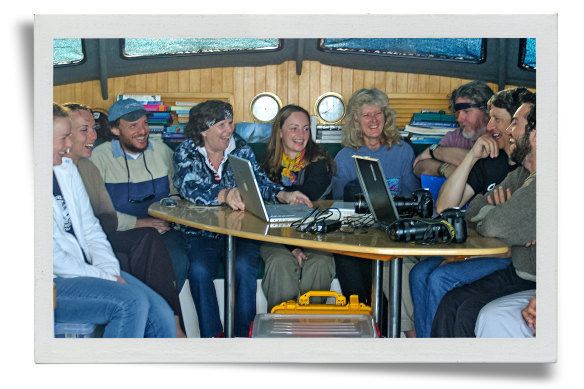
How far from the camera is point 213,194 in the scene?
4254 mm

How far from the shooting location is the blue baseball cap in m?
4.57

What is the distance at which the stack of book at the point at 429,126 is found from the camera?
4930 mm

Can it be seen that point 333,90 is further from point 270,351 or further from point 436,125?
point 270,351

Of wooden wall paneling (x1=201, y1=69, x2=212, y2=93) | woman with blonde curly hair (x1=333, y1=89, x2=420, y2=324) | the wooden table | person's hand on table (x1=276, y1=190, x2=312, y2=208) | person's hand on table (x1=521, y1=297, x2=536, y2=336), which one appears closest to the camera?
the wooden table

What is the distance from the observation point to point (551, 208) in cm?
384

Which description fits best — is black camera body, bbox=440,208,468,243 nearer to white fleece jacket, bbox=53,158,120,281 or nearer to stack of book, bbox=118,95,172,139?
white fleece jacket, bbox=53,158,120,281

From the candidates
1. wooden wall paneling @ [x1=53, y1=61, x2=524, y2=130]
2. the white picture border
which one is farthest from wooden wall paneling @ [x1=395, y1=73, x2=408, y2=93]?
the white picture border

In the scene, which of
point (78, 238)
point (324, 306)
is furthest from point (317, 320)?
point (78, 238)

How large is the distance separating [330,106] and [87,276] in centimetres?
205

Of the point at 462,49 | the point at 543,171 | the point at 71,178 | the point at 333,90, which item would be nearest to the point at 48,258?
the point at 71,178

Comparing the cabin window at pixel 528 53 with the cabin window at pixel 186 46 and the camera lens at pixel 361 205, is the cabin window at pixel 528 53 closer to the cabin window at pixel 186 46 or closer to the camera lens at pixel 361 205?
the camera lens at pixel 361 205

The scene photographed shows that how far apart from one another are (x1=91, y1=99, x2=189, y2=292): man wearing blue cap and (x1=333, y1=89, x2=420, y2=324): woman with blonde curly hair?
1119 mm

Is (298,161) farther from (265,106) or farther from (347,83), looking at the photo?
(347,83)

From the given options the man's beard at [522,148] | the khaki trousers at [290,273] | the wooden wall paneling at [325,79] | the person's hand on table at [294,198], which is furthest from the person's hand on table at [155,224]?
the man's beard at [522,148]
